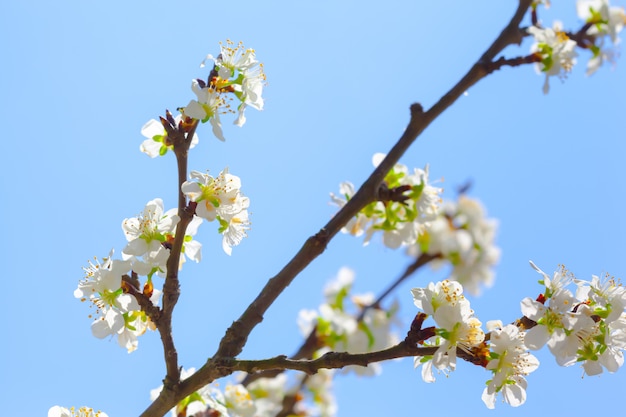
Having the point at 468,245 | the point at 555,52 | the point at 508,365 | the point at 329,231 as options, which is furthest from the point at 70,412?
the point at 468,245

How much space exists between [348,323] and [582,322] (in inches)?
73.8

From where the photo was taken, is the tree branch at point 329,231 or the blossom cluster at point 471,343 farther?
the blossom cluster at point 471,343

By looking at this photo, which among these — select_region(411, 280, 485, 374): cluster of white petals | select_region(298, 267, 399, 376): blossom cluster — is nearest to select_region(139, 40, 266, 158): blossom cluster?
select_region(411, 280, 485, 374): cluster of white petals

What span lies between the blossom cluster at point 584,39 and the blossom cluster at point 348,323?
5.24ft

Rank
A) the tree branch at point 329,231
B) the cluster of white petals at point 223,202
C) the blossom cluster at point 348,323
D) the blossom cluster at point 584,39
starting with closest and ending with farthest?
the tree branch at point 329,231
the blossom cluster at point 584,39
the cluster of white petals at point 223,202
the blossom cluster at point 348,323

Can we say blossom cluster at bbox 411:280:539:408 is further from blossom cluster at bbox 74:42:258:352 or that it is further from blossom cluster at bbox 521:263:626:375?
blossom cluster at bbox 74:42:258:352

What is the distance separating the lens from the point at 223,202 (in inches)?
83.8

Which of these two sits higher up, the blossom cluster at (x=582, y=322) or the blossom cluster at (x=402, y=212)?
the blossom cluster at (x=402, y=212)

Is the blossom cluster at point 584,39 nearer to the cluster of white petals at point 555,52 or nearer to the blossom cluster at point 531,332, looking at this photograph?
the cluster of white petals at point 555,52

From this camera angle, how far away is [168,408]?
1.88 metres

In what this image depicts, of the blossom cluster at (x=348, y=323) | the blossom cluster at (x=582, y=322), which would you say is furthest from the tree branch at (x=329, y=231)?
the blossom cluster at (x=348, y=323)

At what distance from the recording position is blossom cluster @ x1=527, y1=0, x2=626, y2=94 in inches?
75.4

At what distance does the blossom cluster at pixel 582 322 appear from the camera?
1.99 m

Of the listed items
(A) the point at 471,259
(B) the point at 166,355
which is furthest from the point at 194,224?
(A) the point at 471,259
